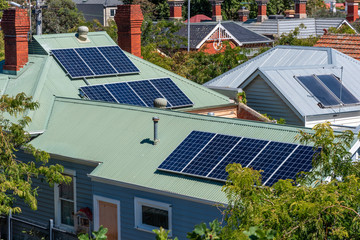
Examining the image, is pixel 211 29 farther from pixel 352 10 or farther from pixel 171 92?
pixel 171 92

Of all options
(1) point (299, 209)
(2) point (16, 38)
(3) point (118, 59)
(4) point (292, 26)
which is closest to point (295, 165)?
(1) point (299, 209)

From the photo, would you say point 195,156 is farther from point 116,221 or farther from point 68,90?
point 68,90

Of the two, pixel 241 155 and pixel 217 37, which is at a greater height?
pixel 241 155

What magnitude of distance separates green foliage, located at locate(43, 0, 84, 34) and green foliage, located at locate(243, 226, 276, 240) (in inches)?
2607

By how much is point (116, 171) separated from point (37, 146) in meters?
3.44

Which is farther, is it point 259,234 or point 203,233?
point 203,233

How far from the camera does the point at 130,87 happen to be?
76.1ft

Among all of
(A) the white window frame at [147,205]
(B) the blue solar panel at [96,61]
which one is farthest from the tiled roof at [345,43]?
(A) the white window frame at [147,205]

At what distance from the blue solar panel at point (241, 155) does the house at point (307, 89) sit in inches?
246

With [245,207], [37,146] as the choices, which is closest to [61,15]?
[37,146]

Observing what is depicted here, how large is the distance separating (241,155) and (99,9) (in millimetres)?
83497

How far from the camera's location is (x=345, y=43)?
31.2m

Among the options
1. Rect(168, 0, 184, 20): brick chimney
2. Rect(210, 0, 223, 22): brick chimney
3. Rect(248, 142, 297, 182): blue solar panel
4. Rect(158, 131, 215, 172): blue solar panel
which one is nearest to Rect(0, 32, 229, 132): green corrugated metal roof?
Rect(158, 131, 215, 172): blue solar panel

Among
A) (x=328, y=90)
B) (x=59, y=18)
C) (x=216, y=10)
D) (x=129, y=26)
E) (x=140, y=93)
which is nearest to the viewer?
(x=140, y=93)
